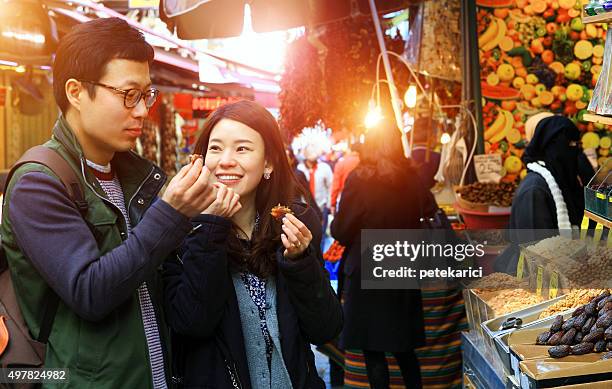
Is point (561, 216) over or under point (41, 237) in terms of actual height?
under

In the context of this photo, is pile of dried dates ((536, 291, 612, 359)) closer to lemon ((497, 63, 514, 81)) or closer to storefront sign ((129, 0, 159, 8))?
lemon ((497, 63, 514, 81))

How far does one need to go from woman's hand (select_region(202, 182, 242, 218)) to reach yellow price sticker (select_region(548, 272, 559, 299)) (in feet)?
5.61

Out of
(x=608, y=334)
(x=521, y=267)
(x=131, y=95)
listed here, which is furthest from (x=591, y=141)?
(x=131, y=95)

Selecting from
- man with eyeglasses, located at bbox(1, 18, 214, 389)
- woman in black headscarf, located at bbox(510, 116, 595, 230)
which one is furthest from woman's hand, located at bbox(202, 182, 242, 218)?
woman in black headscarf, located at bbox(510, 116, 595, 230)

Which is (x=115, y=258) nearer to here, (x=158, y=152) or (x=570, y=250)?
(x=570, y=250)

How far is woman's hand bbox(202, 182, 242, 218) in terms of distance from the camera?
2262 millimetres

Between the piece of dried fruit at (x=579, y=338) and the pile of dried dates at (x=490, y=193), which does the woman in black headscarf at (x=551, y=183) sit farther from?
the piece of dried fruit at (x=579, y=338)

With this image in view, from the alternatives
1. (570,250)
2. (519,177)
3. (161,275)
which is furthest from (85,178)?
(519,177)

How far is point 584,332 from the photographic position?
8.63 ft

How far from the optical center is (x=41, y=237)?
1.95 meters

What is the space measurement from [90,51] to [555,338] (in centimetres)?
194

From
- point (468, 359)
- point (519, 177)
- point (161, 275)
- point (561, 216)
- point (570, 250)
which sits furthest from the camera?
point (519, 177)

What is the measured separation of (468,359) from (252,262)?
6.44 ft

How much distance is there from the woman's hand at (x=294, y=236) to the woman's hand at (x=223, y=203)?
0.60 ft
